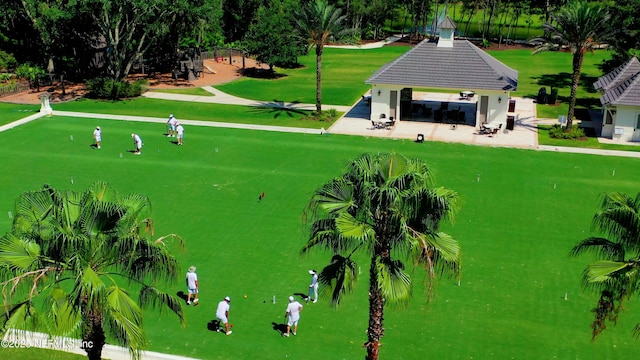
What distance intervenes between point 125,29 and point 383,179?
45.0 meters

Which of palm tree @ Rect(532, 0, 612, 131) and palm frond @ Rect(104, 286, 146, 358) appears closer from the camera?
palm frond @ Rect(104, 286, 146, 358)

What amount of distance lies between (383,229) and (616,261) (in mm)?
5291

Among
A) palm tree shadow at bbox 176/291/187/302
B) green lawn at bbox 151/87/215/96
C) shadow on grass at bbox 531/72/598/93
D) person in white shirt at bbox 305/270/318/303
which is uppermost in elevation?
shadow on grass at bbox 531/72/598/93

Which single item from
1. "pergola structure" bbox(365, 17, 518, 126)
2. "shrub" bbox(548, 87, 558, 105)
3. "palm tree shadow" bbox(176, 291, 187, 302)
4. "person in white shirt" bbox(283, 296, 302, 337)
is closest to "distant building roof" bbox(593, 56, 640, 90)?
"shrub" bbox(548, 87, 558, 105)

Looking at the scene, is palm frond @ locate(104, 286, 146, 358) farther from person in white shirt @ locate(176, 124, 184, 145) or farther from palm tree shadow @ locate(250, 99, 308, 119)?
palm tree shadow @ locate(250, 99, 308, 119)

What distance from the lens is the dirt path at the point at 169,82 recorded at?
52.1 metres

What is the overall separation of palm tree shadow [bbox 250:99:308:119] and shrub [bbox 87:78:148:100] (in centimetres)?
976

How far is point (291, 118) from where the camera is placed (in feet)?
153

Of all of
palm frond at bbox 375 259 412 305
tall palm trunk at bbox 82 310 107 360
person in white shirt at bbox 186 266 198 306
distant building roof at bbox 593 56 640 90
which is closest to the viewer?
palm frond at bbox 375 259 412 305

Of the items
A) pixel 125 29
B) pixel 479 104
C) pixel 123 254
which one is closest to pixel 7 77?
pixel 125 29

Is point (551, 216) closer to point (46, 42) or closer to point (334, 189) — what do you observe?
point (334, 189)

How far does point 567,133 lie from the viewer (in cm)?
4184

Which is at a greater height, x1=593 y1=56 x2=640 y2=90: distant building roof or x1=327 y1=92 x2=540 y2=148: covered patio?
x1=593 y1=56 x2=640 y2=90: distant building roof

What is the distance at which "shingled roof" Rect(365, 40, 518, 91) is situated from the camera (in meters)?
42.9
